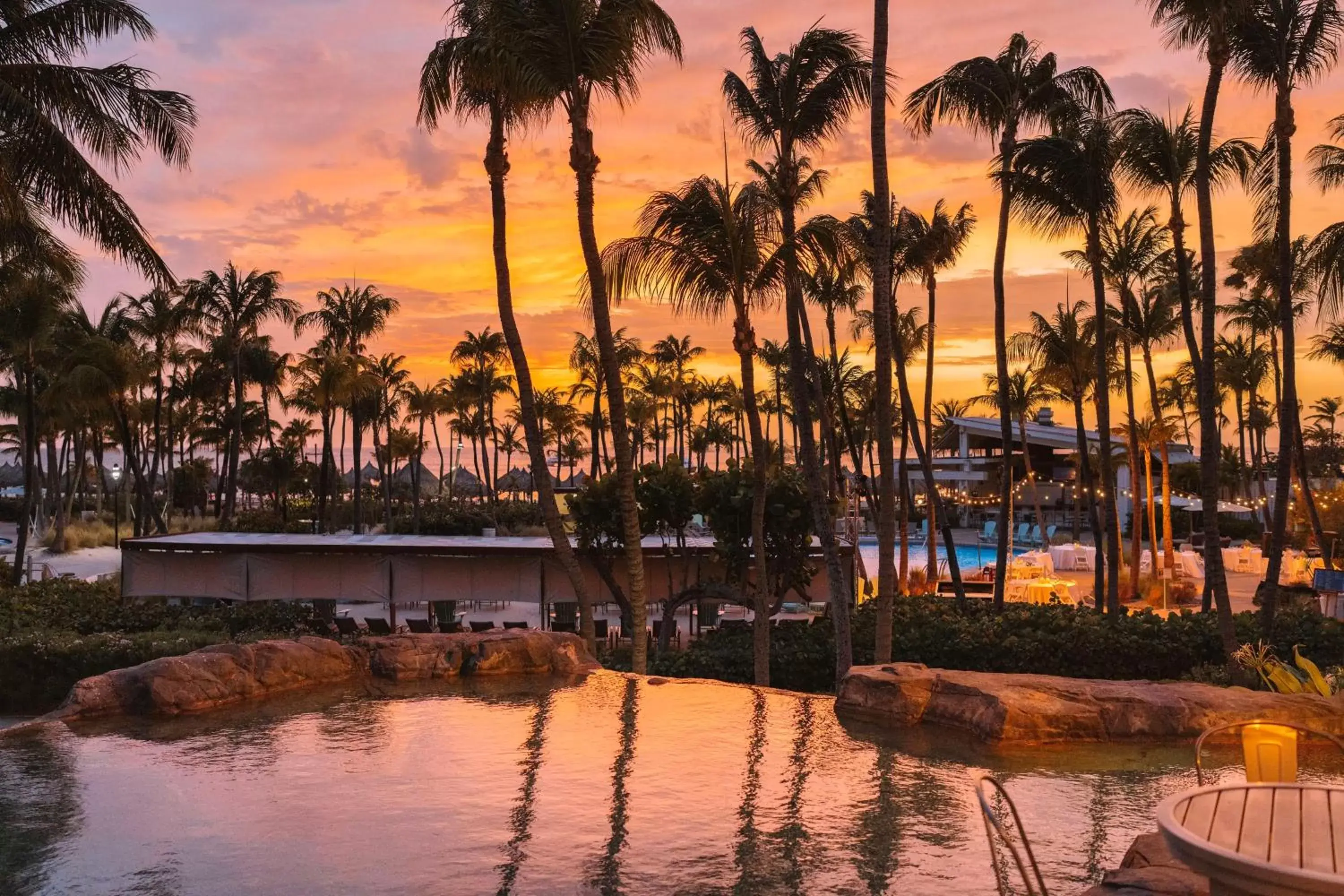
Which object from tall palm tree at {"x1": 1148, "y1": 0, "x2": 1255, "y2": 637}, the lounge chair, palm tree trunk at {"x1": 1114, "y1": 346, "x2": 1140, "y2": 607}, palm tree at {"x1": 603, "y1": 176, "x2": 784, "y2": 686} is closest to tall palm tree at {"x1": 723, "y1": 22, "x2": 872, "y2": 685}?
palm tree at {"x1": 603, "y1": 176, "x2": 784, "y2": 686}

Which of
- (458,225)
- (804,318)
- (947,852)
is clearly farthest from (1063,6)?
(947,852)

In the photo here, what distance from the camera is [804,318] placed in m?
20.2

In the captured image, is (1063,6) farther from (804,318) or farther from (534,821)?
(534,821)

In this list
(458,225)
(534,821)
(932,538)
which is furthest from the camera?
(932,538)

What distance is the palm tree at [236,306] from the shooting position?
125 feet

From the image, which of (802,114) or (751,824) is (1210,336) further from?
(751,824)

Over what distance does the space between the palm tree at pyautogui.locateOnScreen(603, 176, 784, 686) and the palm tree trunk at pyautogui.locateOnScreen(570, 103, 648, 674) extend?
0.37 meters

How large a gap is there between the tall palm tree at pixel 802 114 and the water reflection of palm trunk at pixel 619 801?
5507mm

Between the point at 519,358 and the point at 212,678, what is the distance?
291 inches

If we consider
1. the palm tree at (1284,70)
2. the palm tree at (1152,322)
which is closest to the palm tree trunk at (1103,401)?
the palm tree at (1284,70)

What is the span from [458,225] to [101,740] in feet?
53.5

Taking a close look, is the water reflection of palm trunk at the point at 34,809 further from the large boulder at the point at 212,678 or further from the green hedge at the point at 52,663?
the green hedge at the point at 52,663

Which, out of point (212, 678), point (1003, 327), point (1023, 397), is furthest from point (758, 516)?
point (1023, 397)

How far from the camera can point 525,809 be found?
7.55m
